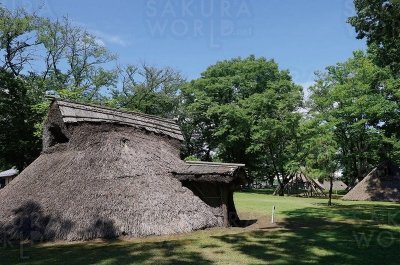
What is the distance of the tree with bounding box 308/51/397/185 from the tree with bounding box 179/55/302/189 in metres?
4.28

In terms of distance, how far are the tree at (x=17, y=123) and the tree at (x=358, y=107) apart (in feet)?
94.7

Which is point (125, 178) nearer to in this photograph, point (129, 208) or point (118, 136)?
point (129, 208)

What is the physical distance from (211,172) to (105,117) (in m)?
5.92

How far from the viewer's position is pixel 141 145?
14.5 m

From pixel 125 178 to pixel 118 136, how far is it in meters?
2.59

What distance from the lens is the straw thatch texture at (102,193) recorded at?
1077 centimetres

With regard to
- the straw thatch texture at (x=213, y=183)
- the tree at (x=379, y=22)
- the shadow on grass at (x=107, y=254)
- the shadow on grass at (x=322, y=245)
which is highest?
the tree at (x=379, y=22)

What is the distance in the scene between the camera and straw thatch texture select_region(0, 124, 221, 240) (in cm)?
1077

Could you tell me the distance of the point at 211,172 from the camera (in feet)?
43.6

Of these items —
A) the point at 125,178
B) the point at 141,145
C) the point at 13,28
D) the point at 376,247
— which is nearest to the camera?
the point at 376,247

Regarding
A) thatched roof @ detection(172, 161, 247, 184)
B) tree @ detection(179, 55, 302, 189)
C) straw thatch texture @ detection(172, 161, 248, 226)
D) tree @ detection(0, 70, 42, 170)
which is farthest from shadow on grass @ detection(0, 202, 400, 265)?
tree @ detection(179, 55, 302, 189)

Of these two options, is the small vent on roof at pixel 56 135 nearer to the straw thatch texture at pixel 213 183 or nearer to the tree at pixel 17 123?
the straw thatch texture at pixel 213 183

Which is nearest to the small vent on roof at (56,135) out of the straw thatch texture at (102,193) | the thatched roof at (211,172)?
the straw thatch texture at (102,193)

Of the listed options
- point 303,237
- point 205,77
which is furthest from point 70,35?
point 303,237
